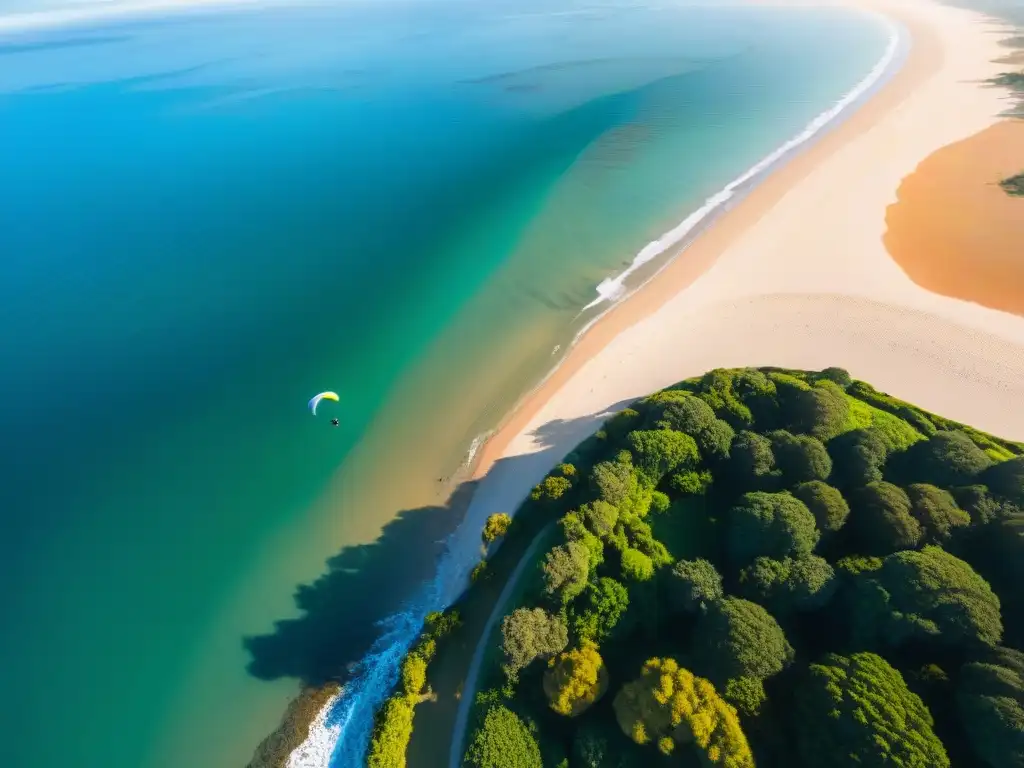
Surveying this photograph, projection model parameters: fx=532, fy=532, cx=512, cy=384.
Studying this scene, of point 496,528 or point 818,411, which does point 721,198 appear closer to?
point 818,411

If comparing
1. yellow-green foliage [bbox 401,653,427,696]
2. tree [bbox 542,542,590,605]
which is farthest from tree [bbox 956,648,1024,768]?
yellow-green foliage [bbox 401,653,427,696]

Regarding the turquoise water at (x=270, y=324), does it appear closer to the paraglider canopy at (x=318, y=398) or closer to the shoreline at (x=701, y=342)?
the paraglider canopy at (x=318, y=398)

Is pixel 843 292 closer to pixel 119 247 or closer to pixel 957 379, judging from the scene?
pixel 957 379

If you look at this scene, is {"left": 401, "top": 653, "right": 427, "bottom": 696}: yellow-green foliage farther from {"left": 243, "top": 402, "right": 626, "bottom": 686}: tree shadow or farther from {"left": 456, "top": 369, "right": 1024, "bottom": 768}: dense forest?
{"left": 243, "top": 402, "right": 626, "bottom": 686}: tree shadow

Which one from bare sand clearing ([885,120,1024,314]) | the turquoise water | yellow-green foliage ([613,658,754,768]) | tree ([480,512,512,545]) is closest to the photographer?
yellow-green foliage ([613,658,754,768])

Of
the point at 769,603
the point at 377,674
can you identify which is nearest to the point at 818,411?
the point at 769,603

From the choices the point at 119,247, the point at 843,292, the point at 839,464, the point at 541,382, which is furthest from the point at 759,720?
the point at 119,247
